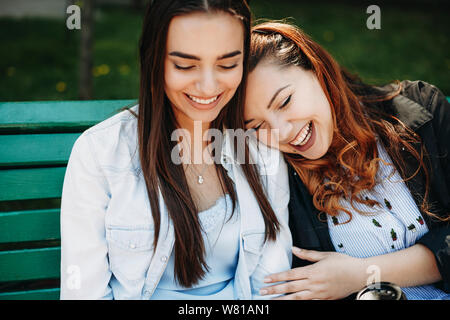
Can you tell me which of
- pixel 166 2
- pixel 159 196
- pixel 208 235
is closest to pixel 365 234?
pixel 208 235

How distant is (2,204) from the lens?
3451 mm

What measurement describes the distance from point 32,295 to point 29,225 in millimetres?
333

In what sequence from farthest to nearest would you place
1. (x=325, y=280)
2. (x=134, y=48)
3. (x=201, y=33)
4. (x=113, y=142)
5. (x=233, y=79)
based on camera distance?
1. (x=134, y=48)
2. (x=325, y=280)
3. (x=113, y=142)
4. (x=233, y=79)
5. (x=201, y=33)

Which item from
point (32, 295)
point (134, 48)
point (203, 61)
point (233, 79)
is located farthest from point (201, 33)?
point (134, 48)

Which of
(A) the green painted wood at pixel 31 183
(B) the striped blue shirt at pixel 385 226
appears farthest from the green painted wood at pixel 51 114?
(B) the striped blue shirt at pixel 385 226

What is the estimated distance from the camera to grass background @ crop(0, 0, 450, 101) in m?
4.44

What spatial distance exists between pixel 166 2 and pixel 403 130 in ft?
4.06

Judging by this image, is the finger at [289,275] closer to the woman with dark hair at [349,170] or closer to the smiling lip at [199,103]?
the woman with dark hair at [349,170]

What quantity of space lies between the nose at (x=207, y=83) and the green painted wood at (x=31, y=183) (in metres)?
0.79

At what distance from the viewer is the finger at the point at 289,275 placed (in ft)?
6.76

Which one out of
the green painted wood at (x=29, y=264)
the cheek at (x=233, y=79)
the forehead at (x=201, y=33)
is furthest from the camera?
the green painted wood at (x=29, y=264)

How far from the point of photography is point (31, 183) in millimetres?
2096

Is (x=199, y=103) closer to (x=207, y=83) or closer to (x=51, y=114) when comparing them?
(x=207, y=83)

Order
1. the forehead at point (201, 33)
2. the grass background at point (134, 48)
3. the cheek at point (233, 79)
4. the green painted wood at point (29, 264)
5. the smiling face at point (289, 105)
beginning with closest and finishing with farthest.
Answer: the forehead at point (201, 33) → the cheek at point (233, 79) → the smiling face at point (289, 105) → the green painted wood at point (29, 264) → the grass background at point (134, 48)
